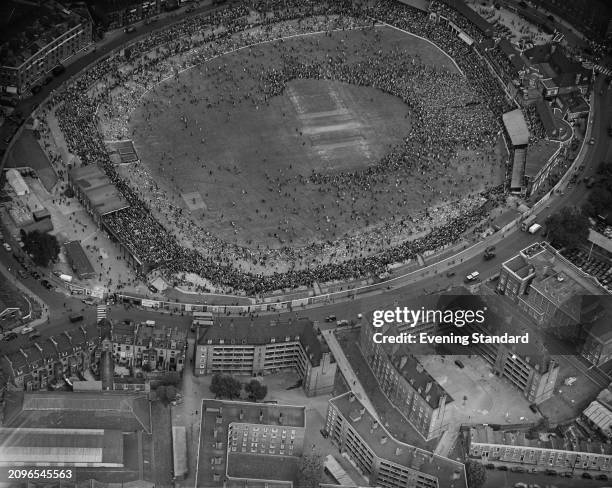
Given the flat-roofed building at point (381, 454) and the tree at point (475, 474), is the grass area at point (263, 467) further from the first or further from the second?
the tree at point (475, 474)

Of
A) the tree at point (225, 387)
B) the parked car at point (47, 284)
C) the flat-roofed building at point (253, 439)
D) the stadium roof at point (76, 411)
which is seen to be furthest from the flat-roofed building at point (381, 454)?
the parked car at point (47, 284)

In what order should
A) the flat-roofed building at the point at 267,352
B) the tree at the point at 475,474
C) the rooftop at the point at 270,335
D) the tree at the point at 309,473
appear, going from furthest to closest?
the flat-roofed building at the point at 267,352 < the rooftop at the point at 270,335 < the tree at the point at 475,474 < the tree at the point at 309,473

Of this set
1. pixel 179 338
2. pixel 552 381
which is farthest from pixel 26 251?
pixel 552 381

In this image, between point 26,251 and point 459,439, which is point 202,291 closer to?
point 26,251

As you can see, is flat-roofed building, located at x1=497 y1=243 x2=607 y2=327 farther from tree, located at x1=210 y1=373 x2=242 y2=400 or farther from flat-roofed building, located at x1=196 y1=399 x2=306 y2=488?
tree, located at x1=210 y1=373 x2=242 y2=400

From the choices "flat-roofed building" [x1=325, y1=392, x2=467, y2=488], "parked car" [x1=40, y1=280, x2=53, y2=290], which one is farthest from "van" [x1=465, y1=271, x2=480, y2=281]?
"parked car" [x1=40, y1=280, x2=53, y2=290]

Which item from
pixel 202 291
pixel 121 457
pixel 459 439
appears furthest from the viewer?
pixel 202 291
